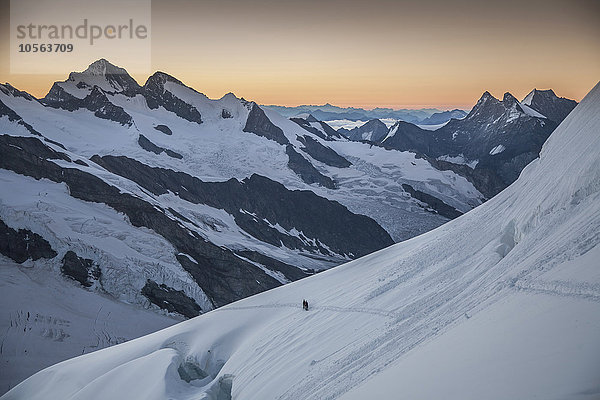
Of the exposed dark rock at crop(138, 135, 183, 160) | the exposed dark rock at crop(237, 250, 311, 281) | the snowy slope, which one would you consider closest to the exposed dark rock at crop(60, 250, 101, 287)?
the snowy slope

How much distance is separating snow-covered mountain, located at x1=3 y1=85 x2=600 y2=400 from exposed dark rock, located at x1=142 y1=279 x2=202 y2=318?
34.5m

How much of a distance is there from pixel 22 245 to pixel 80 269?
28.6 ft

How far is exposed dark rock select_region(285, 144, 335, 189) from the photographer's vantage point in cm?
18854

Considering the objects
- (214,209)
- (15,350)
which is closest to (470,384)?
(15,350)

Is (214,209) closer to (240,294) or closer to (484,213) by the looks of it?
(240,294)

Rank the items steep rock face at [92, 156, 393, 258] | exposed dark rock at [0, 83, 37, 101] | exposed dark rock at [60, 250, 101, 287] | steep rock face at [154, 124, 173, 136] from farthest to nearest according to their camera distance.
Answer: steep rock face at [154, 124, 173, 136]
exposed dark rock at [0, 83, 37, 101]
steep rock face at [92, 156, 393, 258]
exposed dark rock at [60, 250, 101, 287]

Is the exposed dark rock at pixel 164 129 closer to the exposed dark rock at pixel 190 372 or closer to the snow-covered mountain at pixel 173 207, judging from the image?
the snow-covered mountain at pixel 173 207

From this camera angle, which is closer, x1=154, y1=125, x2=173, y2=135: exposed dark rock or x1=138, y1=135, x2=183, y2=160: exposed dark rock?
x1=138, y1=135, x2=183, y2=160: exposed dark rock

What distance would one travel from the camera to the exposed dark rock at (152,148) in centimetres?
16225

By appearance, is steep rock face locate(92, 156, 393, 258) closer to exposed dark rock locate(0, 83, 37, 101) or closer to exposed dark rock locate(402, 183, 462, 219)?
exposed dark rock locate(402, 183, 462, 219)

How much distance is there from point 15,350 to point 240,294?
3591cm

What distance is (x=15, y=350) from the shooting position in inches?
2127

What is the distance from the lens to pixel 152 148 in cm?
16325

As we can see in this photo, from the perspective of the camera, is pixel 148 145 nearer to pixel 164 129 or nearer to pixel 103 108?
pixel 164 129
